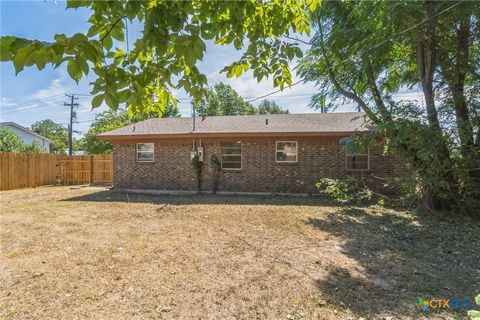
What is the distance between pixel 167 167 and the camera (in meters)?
12.3

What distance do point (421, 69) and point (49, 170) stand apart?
18240 millimetres

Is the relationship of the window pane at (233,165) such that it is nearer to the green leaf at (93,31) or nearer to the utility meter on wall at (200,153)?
the utility meter on wall at (200,153)

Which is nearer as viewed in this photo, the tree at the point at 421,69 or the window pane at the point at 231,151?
the tree at the point at 421,69

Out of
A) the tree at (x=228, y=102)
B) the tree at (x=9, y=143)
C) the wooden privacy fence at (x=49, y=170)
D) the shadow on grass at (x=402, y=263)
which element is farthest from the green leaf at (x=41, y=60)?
the tree at (x=228, y=102)

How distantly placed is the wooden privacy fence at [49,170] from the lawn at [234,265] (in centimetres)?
794

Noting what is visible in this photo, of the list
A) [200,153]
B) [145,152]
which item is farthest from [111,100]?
[145,152]

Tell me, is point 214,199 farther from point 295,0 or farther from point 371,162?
point 295,0

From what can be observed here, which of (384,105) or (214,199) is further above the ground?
(384,105)

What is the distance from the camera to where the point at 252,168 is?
11.5 m

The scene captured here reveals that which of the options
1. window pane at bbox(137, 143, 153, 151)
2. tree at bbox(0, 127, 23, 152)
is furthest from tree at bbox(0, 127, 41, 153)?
window pane at bbox(137, 143, 153, 151)

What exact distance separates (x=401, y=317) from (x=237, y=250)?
8.36 feet

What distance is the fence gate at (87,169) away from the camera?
16.9m

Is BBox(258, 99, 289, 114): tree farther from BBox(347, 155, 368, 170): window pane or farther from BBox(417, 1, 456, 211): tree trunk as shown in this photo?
BBox(417, 1, 456, 211): tree trunk

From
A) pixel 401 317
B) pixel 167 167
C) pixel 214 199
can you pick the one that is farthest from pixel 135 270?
pixel 167 167
